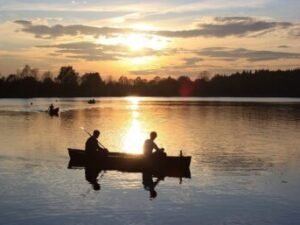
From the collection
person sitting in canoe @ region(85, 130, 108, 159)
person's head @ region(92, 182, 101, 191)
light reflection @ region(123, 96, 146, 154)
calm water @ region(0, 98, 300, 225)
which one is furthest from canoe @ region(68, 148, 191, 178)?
light reflection @ region(123, 96, 146, 154)

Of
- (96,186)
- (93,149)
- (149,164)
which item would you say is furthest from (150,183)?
(93,149)

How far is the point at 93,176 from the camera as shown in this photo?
26.6 meters

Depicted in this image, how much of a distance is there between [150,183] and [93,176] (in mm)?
3715

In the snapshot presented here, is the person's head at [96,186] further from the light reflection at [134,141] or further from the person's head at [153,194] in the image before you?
the light reflection at [134,141]

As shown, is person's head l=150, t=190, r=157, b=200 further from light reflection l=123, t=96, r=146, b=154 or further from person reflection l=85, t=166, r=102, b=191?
light reflection l=123, t=96, r=146, b=154

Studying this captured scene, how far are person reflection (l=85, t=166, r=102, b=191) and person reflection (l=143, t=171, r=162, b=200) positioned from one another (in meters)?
2.37

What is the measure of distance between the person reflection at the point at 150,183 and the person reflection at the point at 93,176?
237 centimetres

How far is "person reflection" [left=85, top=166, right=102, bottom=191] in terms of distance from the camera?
23714 mm

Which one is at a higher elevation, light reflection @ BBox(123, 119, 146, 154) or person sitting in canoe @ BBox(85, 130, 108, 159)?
person sitting in canoe @ BBox(85, 130, 108, 159)

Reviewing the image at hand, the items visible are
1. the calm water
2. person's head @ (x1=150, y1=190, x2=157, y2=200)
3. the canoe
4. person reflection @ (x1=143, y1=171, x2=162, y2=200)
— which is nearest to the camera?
the calm water

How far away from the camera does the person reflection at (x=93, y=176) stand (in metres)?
23.7

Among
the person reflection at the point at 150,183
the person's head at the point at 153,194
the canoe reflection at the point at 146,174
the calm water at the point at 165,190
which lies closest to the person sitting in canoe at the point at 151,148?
the canoe reflection at the point at 146,174

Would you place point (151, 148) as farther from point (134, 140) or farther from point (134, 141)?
point (134, 140)

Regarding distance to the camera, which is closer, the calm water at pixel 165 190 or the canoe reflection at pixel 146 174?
the calm water at pixel 165 190
